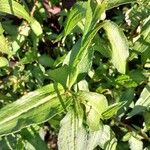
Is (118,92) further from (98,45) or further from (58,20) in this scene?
(58,20)

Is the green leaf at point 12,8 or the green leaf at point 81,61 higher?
the green leaf at point 12,8

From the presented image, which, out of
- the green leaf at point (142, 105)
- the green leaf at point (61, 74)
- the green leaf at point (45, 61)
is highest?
the green leaf at point (61, 74)

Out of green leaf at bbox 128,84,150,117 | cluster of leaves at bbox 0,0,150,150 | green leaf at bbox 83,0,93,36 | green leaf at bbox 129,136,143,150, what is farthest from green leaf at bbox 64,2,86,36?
green leaf at bbox 129,136,143,150

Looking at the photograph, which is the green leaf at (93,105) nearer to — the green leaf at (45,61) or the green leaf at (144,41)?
the green leaf at (144,41)

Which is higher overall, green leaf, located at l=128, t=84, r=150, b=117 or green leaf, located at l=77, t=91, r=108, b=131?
green leaf, located at l=77, t=91, r=108, b=131

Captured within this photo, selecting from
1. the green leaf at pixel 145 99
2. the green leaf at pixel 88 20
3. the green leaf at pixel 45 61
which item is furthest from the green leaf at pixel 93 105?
the green leaf at pixel 45 61

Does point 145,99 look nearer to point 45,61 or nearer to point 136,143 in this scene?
point 136,143

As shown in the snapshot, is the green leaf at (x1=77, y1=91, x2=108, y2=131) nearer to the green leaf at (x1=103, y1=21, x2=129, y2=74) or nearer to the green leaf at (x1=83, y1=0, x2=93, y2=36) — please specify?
the green leaf at (x1=103, y1=21, x2=129, y2=74)
